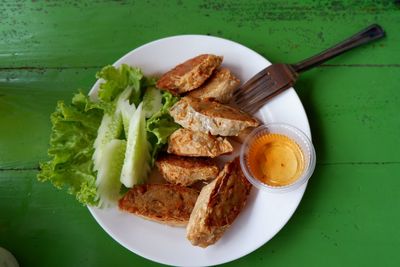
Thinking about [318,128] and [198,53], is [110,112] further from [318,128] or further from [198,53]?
[318,128]

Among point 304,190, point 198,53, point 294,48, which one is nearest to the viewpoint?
point 304,190

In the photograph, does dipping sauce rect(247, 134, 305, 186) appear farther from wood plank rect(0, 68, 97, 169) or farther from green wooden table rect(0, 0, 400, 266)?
wood plank rect(0, 68, 97, 169)

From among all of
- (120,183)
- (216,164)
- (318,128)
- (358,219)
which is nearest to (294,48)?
(318,128)

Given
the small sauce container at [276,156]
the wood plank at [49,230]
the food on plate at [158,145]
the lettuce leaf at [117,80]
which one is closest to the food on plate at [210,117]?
the food on plate at [158,145]

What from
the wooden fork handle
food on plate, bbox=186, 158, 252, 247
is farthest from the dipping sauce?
the wooden fork handle

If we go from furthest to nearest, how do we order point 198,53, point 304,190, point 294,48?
point 294,48 → point 198,53 → point 304,190

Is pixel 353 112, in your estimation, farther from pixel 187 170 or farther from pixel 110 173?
pixel 110 173

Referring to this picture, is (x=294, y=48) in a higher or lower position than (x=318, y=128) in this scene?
higher
